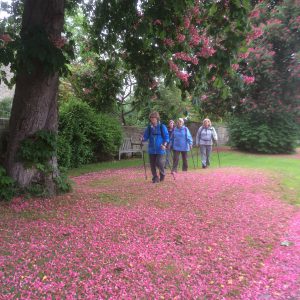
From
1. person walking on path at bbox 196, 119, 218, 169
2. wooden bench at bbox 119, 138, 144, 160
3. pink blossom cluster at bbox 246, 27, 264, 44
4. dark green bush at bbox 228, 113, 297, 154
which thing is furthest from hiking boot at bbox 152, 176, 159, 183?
dark green bush at bbox 228, 113, 297, 154

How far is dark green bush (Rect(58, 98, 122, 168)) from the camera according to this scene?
1379 cm

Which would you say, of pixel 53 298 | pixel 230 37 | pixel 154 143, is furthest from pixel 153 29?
pixel 53 298

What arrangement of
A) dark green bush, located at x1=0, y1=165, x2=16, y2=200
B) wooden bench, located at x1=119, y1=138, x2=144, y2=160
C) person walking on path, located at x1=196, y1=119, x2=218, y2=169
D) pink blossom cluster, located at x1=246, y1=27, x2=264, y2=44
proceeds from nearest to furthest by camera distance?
1. dark green bush, located at x1=0, y1=165, x2=16, y2=200
2. pink blossom cluster, located at x1=246, y1=27, x2=264, y2=44
3. person walking on path, located at x1=196, y1=119, x2=218, y2=169
4. wooden bench, located at x1=119, y1=138, x2=144, y2=160

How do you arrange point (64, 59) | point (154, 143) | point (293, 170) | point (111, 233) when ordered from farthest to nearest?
point (293, 170) → point (154, 143) → point (64, 59) → point (111, 233)

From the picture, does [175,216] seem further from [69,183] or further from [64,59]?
[64,59]

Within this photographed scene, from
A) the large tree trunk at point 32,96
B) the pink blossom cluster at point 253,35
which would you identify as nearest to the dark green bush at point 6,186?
the large tree trunk at point 32,96

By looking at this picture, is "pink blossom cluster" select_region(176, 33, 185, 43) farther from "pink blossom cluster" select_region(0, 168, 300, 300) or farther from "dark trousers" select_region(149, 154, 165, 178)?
"pink blossom cluster" select_region(0, 168, 300, 300)

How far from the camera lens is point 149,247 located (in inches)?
205

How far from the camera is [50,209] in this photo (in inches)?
269

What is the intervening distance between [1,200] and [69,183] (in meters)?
1.69

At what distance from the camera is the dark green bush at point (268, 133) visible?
826 inches

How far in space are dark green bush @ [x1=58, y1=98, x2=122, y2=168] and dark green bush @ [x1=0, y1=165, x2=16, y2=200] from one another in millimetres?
5953

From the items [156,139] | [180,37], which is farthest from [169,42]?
[156,139]

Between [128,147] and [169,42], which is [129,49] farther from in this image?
[128,147]
